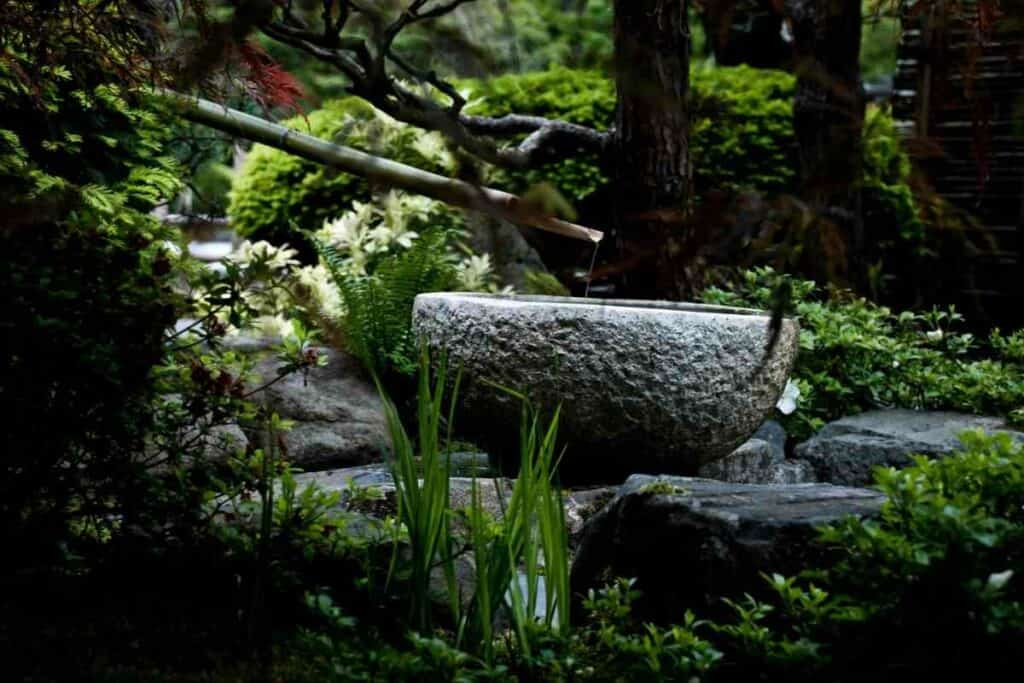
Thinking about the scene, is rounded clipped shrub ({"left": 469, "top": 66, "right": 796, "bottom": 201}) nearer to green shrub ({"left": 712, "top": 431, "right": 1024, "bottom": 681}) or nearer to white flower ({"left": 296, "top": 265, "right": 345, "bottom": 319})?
white flower ({"left": 296, "top": 265, "right": 345, "bottom": 319})

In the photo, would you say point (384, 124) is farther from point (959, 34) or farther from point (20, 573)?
point (20, 573)

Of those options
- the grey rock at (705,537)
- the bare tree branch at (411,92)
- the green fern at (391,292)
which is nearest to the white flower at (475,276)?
the green fern at (391,292)

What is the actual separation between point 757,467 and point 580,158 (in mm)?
3250

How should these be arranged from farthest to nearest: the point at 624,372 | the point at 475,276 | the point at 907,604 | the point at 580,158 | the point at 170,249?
the point at 580,158
the point at 475,276
the point at 624,372
the point at 170,249
the point at 907,604

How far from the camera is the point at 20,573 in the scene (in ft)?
7.82

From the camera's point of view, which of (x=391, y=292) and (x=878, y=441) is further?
(x=391, y=292)

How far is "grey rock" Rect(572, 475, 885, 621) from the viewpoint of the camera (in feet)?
8.02

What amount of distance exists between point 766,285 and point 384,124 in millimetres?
2842

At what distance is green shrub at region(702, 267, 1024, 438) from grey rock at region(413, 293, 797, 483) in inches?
57.5

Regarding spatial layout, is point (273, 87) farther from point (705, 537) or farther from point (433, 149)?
point (433, 149)

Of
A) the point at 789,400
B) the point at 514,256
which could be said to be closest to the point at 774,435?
the point at 789,400

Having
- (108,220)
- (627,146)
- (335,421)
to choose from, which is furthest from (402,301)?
(108,220)

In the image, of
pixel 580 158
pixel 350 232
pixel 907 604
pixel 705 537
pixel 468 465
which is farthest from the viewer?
pixel 580 158

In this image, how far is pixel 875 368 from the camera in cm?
557
